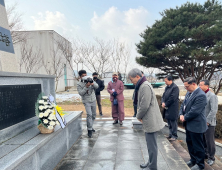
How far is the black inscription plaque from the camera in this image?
242 cm

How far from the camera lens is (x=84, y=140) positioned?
398 centimetres

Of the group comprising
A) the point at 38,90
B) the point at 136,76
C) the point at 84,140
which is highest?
the point at 136,76

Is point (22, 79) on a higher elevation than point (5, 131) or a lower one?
higher

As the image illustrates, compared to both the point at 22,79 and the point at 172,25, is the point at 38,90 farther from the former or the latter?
the point at 172,25

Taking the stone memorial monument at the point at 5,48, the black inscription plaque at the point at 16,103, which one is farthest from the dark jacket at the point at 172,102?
the stone memorial monument at the point at 5,48

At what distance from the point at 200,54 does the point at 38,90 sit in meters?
6.98

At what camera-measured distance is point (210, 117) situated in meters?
2.99

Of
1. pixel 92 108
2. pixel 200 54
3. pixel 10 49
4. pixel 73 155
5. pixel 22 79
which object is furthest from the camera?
pixel 200 54

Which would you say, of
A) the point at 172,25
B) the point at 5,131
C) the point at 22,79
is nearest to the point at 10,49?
the point at 22,79

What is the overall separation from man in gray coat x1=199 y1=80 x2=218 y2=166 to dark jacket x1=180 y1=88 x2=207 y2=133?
17.1 inches

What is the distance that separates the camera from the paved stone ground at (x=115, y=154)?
2.71 metres

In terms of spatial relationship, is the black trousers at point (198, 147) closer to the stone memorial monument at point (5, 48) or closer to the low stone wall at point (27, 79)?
the low stone wall at point (27, 79)

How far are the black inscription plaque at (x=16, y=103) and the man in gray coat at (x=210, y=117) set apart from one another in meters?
3.35

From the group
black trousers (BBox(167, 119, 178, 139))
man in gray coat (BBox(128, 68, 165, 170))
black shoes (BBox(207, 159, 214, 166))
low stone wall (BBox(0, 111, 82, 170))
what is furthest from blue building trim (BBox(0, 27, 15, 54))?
black shoes (BBox(207, 159, 214, 166))
